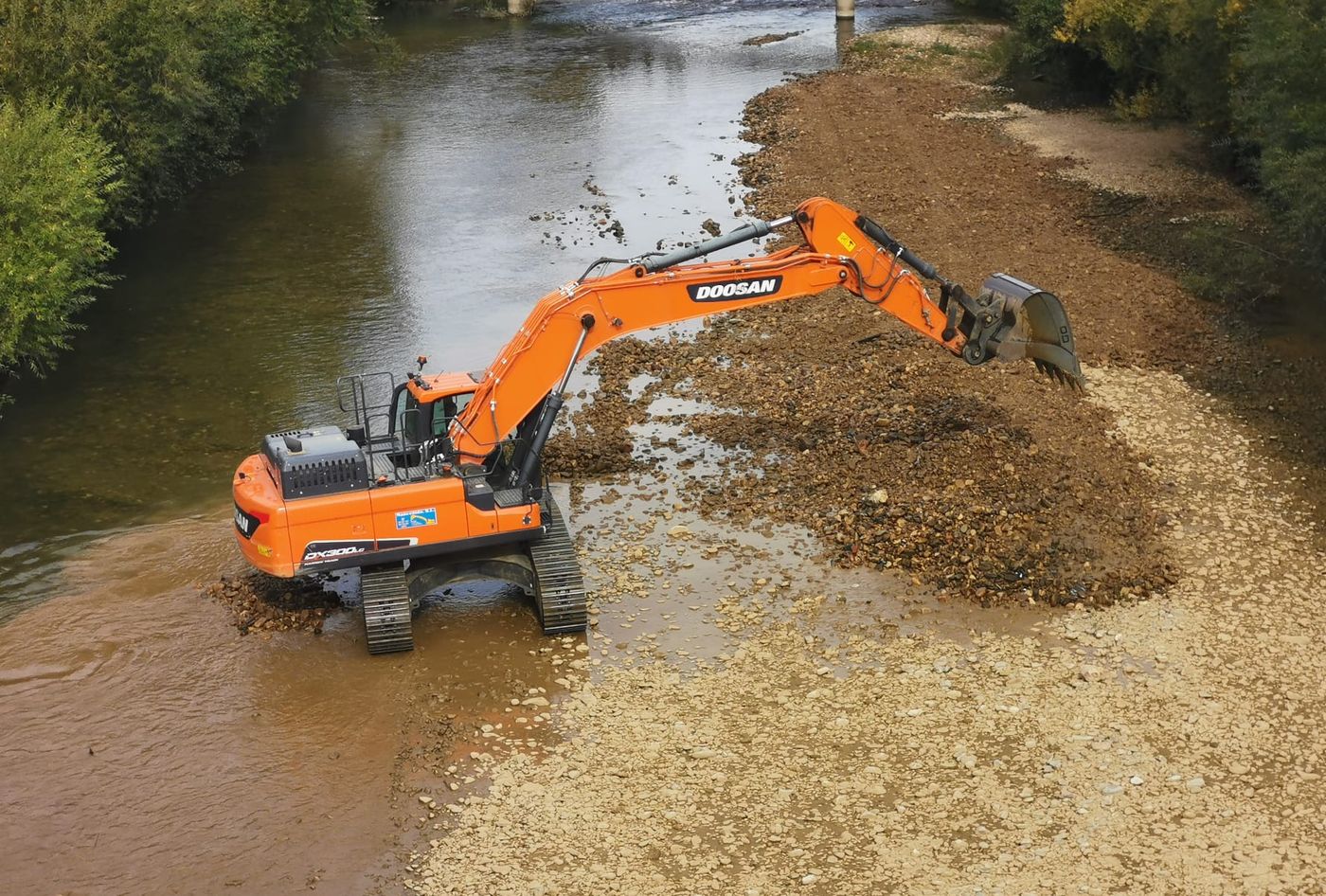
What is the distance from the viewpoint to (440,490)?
15875 millimetres

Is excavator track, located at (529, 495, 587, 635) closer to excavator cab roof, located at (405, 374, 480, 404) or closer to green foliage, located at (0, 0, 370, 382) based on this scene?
excavator cab roof, located at (405, 374, 480, 404)

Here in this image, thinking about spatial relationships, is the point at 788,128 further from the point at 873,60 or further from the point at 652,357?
the point at 652,357

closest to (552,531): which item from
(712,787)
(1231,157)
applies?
(712,787)

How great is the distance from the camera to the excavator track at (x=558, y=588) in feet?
52.8

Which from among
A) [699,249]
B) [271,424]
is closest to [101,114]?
[271,424]

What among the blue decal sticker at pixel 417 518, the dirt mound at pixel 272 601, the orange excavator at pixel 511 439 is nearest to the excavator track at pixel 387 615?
the orange excavator at pixel 511 439

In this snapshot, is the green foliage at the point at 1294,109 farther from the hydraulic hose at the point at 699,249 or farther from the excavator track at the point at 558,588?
the excavator track at the point at 558,588

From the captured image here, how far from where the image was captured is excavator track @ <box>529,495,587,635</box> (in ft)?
52.8

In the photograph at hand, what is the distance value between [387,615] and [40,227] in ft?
34.6

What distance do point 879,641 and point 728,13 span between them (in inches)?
2209

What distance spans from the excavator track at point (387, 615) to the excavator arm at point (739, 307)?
1.78m

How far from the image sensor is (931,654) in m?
15.6

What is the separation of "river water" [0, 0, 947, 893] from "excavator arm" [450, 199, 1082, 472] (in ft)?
8.51

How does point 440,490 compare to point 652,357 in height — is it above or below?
above
